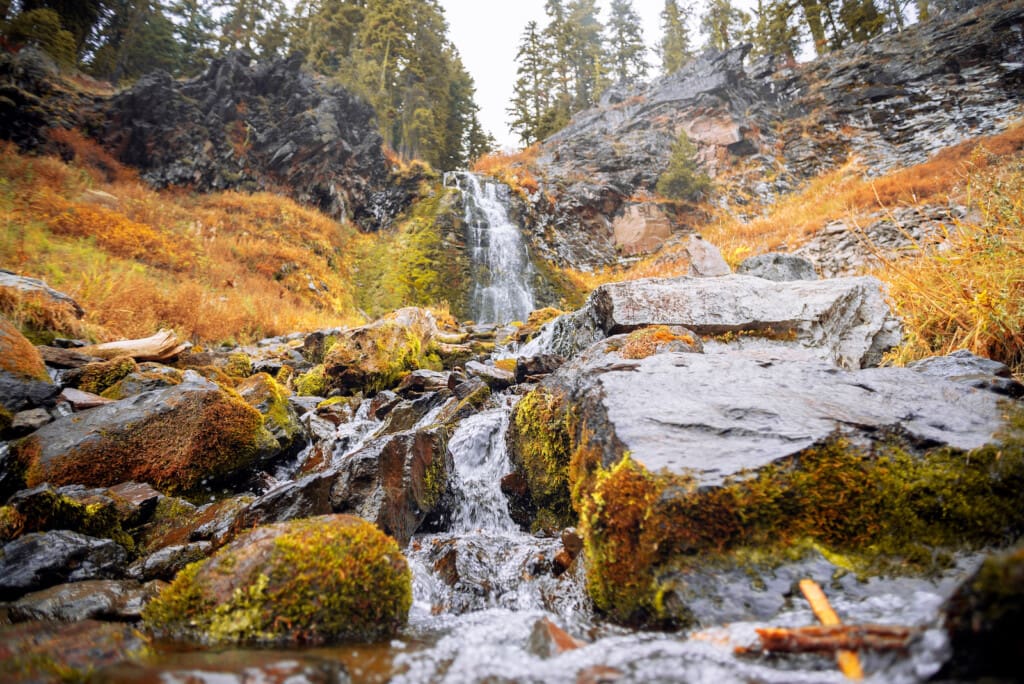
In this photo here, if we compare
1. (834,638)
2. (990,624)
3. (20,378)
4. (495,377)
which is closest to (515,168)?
(495,377)

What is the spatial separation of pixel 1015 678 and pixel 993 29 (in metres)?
34.1

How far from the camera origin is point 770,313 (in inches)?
231

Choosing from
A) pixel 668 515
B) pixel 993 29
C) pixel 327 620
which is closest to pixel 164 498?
pixel 327 620

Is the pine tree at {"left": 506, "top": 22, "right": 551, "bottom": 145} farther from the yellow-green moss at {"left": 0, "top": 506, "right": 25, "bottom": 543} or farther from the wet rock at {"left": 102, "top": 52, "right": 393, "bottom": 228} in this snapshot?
the yellow-green moss at {"left": 0, "top": 506, "right": 25, "bottom": 543}

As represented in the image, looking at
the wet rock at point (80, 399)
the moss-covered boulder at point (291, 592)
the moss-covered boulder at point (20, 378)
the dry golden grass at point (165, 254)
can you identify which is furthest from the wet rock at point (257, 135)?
the moss-covered boulder at point (291, 592)

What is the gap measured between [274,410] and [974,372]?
6.62 m

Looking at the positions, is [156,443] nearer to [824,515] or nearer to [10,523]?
[10,523]

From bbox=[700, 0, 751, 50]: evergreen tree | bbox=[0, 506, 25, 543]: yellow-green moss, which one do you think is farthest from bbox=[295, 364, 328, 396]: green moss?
bbox=[700, 0, 751, 50]: evergreen tree

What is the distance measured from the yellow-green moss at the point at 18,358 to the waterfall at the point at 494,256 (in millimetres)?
12044

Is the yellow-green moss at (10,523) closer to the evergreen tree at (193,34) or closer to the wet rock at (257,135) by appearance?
the wet rock at (257,135)

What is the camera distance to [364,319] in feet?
48.9

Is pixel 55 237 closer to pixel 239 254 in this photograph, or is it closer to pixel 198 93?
pixel 239 254

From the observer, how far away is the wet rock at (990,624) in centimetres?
A: 90

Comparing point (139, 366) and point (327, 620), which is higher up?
point (139, 366)
